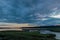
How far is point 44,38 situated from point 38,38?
0.07m

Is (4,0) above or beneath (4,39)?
above

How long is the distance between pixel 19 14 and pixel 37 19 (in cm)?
22

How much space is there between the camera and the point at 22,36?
7352 mm

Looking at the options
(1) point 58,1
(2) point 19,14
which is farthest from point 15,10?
(1) point 58,1

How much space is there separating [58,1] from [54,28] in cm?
32

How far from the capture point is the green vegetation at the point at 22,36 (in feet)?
24.1

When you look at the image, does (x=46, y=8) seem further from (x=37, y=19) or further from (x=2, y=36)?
(x=2, y=36)

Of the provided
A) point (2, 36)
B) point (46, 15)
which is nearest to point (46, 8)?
point (46, 15)

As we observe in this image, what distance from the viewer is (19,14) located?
740cm

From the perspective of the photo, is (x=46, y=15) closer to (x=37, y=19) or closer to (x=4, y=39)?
(x=37, y=19)

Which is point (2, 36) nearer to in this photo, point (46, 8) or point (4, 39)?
point (4, 39)

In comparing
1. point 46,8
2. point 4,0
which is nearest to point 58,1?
point 46,8

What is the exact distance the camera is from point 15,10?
7391mm

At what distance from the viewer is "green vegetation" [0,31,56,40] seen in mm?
7348
